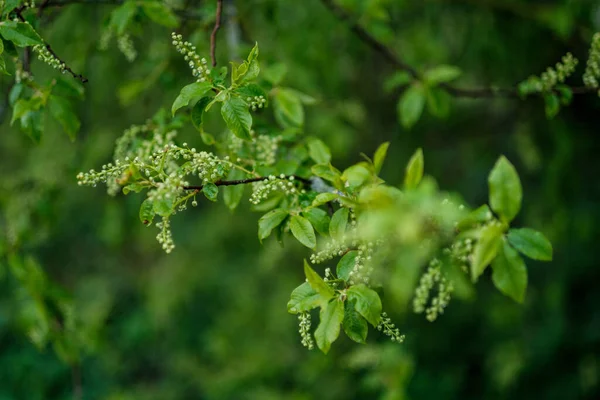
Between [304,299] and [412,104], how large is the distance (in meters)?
1.49

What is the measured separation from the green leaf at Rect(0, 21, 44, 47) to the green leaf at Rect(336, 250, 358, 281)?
3.54ft

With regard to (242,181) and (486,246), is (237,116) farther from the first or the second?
(486,246)

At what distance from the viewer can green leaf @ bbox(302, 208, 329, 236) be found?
1.56 m

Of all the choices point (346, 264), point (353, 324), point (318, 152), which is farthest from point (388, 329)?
point (318, 152)

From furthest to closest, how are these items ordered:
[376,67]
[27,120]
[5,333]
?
[5,333]
[376,67]
[27,120]

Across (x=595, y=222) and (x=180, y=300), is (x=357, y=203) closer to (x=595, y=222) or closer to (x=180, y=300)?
(x=595, y=222)

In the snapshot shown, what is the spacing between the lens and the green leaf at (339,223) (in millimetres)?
1469

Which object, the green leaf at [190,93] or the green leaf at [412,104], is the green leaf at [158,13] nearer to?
the green leaf at [190,93]

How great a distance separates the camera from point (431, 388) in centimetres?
498

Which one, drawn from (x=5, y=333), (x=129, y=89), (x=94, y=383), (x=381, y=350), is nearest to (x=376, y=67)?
(x=381, y=350)

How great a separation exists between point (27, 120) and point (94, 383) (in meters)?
5.00

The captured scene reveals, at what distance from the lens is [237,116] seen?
151 cm

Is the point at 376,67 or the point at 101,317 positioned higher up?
the point at 376,67

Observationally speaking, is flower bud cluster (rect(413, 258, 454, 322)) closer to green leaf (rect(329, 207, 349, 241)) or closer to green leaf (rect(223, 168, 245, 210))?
green leaf (rect(329, 207, 349, 241))
